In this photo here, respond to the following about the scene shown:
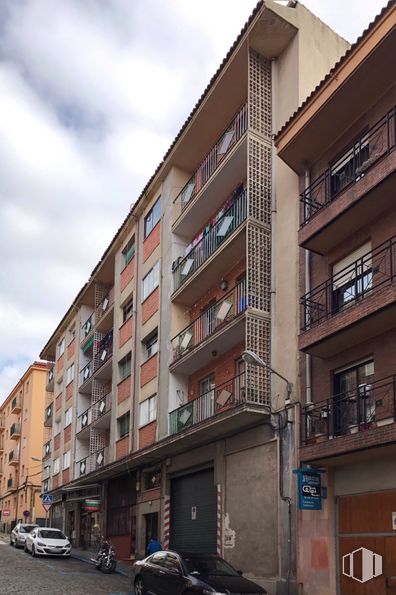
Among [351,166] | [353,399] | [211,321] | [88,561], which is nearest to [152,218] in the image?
[211,321]

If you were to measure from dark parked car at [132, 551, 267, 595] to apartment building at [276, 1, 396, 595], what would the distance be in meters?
2.58

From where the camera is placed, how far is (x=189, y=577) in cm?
1397

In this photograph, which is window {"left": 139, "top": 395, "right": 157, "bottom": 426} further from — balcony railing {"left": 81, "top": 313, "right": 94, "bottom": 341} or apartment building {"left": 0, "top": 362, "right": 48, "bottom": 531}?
apartment building {"left": 0, "top": 362, "right": 48, "bottom": 531}

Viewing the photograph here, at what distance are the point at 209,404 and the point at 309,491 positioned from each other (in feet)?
21.8

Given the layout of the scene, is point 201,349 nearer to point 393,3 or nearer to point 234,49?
point 234,49

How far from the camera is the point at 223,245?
21203 mm

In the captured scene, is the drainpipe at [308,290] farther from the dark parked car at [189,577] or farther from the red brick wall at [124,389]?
the red brick wall at [124,389]

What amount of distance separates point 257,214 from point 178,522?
1103cm

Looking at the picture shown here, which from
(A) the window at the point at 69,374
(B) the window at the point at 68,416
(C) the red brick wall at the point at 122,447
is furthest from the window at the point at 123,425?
(A) the window at the point at 69,374

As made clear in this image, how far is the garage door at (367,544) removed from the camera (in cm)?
1442

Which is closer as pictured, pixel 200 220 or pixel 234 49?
pixel 234 49

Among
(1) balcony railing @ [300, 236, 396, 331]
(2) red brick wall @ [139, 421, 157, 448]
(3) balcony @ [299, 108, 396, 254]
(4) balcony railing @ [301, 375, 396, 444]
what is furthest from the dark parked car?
(2) red brick wall @ [139, 421, 157, 448]

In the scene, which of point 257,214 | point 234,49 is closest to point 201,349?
point 257,214

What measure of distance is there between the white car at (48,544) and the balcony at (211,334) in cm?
963
